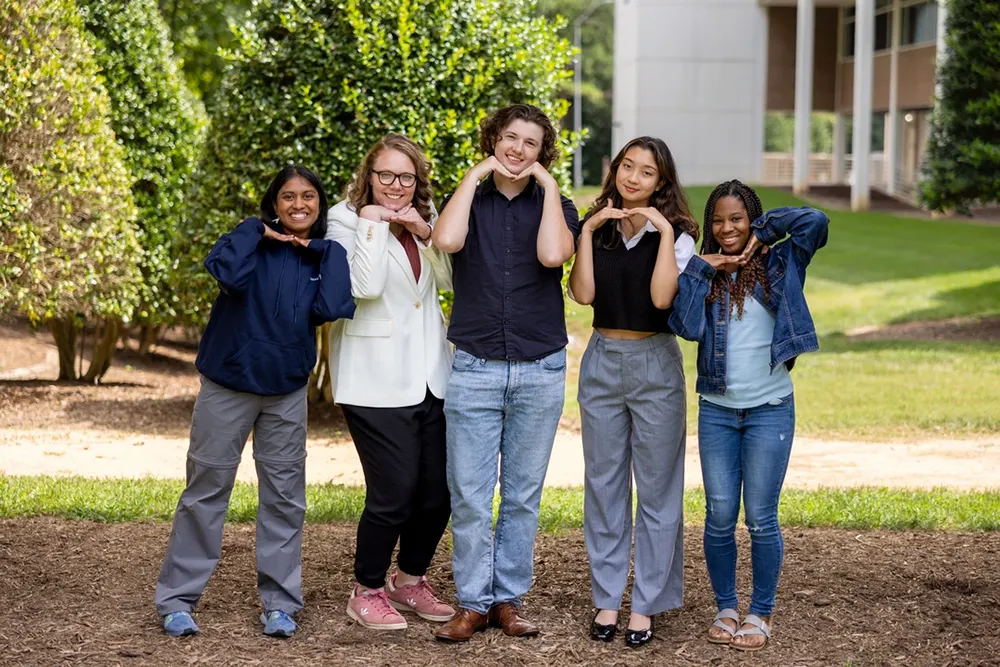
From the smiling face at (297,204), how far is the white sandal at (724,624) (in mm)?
2231

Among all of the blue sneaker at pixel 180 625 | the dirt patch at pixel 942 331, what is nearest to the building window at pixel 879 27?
the dirt patch at pixel 942 331

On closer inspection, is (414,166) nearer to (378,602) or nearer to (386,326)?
(386,326)

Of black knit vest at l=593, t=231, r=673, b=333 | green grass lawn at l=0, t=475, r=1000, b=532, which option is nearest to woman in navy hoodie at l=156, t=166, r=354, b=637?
black knit vest at l=593, t=231, r=673, b=333

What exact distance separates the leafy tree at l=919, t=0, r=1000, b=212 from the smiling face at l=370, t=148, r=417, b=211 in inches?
560

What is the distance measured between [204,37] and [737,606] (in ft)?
75.0

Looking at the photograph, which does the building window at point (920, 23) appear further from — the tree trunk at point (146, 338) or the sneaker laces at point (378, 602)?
the sneaker laces at point (378, 602)

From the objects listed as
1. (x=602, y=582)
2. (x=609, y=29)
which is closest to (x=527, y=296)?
(x=602, y=582)

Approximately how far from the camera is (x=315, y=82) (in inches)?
394

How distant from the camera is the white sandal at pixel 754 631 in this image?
4.61 meters

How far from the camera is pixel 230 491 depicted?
4785 millimetres

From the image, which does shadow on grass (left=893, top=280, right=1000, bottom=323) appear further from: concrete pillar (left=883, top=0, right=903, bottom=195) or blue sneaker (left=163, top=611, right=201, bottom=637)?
concrete pillar (left=883, top=0, right=903, bottom=195)

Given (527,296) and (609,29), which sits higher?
(609,29)

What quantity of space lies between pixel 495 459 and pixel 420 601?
29.3 inches

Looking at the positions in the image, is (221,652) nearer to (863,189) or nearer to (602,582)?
(602,582)
